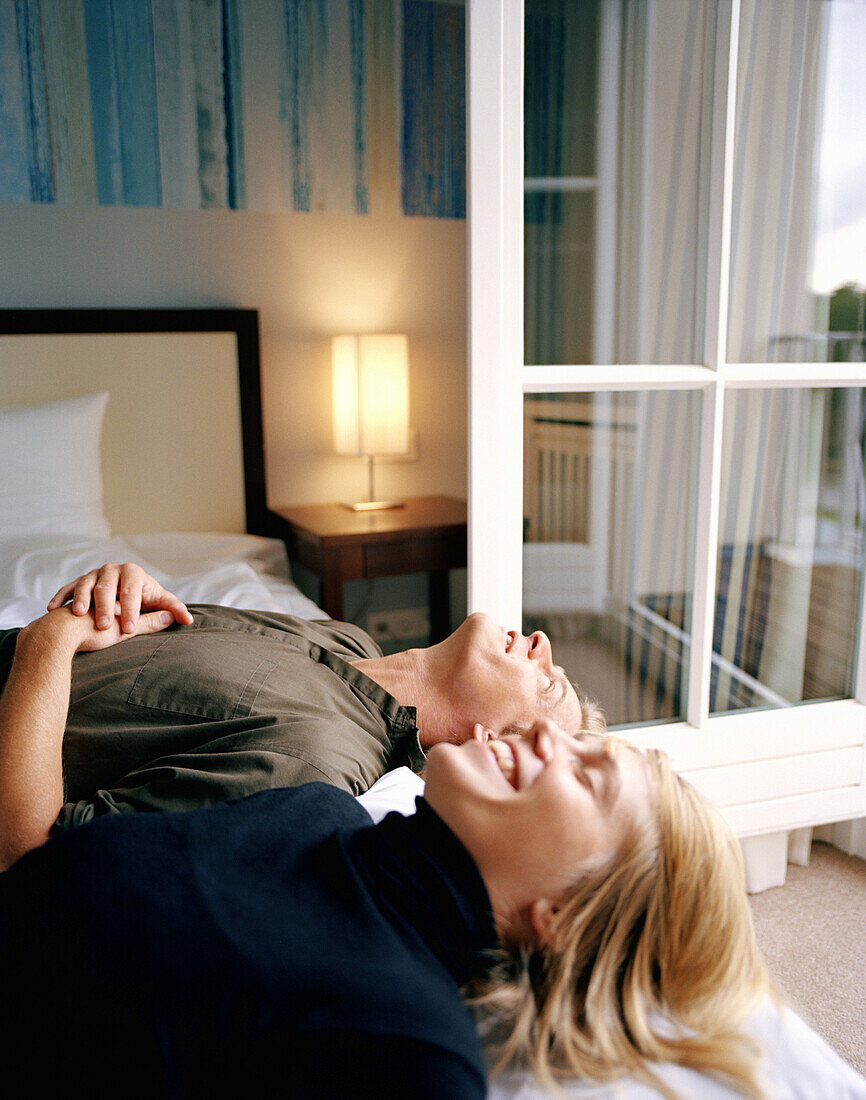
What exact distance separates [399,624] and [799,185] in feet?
6.73

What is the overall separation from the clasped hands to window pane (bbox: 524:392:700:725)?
0.78m

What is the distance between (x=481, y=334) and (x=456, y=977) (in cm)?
112

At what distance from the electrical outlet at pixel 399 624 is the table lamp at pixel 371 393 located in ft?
2.15

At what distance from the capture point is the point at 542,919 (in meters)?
0.79

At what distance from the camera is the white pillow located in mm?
2338

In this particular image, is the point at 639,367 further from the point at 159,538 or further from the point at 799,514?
the point at 159,538

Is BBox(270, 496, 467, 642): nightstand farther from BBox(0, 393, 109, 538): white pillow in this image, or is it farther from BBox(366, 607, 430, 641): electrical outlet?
BBox(0, 393, 109, 538): white pillow

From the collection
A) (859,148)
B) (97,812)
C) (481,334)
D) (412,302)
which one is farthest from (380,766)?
(412,302)

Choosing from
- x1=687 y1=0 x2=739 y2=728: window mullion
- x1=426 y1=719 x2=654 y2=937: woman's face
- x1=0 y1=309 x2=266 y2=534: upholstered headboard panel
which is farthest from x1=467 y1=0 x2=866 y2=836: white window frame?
x1=0 y1=309 x2=266 y2=534: upholstered headboard panel

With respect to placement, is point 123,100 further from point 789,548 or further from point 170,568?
point 789,548

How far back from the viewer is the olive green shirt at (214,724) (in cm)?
96

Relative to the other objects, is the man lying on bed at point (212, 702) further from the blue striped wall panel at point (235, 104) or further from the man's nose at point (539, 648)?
the blue striped wall panel at point (235, 104)

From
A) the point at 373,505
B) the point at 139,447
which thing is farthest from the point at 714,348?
the point at 139,447

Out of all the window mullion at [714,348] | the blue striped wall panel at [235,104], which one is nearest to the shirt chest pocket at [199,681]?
the window mullion at [714,348]
